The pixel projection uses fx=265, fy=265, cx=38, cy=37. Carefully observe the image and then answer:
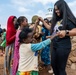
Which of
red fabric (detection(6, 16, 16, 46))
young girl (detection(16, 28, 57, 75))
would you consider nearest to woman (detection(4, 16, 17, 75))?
red fabric (detection(6, 16, 16, 46))

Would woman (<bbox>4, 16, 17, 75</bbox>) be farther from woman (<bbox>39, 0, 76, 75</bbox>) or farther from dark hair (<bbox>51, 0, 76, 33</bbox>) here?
dark hair (<bbox>51, 0, 76, 33</bbox>)

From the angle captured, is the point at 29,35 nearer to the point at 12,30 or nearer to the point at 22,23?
the point at 22,23

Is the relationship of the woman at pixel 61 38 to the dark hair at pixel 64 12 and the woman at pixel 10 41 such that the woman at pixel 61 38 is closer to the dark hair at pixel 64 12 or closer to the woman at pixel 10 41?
the dark hair at pixel 64 12

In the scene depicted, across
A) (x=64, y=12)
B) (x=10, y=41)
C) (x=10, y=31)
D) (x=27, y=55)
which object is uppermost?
(x=64, y=12)

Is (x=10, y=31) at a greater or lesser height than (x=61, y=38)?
greater

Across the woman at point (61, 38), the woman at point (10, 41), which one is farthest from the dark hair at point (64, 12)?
the woman at point (10, 41)

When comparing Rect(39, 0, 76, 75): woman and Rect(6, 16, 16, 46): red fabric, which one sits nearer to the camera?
Rect(39, 0, 76, 75): woman

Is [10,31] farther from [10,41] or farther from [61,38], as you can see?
[61,38]

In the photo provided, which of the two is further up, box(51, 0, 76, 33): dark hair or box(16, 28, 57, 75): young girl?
box(51, 0, 76, 33): dark hair

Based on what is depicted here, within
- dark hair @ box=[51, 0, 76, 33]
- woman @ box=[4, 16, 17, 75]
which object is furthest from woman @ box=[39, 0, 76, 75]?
woman @ box=[4, 16, 17, 75]

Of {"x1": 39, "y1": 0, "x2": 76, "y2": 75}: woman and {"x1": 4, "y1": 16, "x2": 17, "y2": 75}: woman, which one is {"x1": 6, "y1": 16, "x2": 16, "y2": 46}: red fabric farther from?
{"x1": 39, "y1": 0, "x2": 76, "y2": 75}: woman

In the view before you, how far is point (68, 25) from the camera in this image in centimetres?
395

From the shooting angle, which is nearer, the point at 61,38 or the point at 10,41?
the point at 61,38

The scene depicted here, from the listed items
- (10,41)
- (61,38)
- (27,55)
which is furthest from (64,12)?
(10,41)
